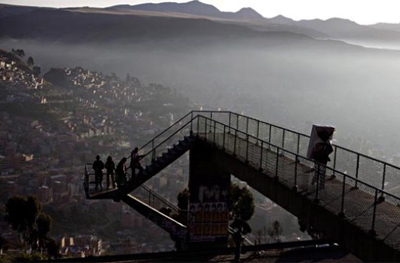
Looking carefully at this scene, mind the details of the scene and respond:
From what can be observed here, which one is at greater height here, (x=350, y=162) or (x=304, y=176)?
(x=350, y=162)

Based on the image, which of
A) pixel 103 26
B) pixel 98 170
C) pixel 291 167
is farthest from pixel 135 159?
pixel 103 26

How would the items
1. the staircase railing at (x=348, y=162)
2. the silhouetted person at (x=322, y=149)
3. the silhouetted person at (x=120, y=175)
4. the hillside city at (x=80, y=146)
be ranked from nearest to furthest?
the staircase railing at (x=348, y=162)
the silhouetted person at (x=322, y=149)
the silhouetted person at (x=120, y=175)
the hillside city at (x=80, y=146)

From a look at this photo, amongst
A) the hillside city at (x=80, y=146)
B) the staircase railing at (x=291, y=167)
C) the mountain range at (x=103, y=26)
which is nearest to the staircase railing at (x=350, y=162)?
the staircase railing at (x=291, y=167)

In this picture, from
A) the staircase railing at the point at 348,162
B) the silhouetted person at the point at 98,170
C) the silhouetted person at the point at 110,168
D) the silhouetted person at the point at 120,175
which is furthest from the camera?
the silhouetted person at the point at 120,175

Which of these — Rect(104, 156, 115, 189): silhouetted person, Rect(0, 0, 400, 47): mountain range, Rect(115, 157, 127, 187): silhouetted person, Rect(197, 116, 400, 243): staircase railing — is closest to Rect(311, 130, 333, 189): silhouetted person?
Rect(197, 116, 400, 243): staircase railing

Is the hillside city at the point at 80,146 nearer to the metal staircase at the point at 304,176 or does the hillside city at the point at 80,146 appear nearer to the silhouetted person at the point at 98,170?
the silhouetted person at the point at 98,170

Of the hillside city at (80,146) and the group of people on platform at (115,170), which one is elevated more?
the group of people on platform at (115,170)

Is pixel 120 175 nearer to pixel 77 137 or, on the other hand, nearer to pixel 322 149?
pixel 322 149

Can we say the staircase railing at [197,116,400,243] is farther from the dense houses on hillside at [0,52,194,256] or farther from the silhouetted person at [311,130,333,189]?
the dense houses on hillside at [0,52,194,256]
